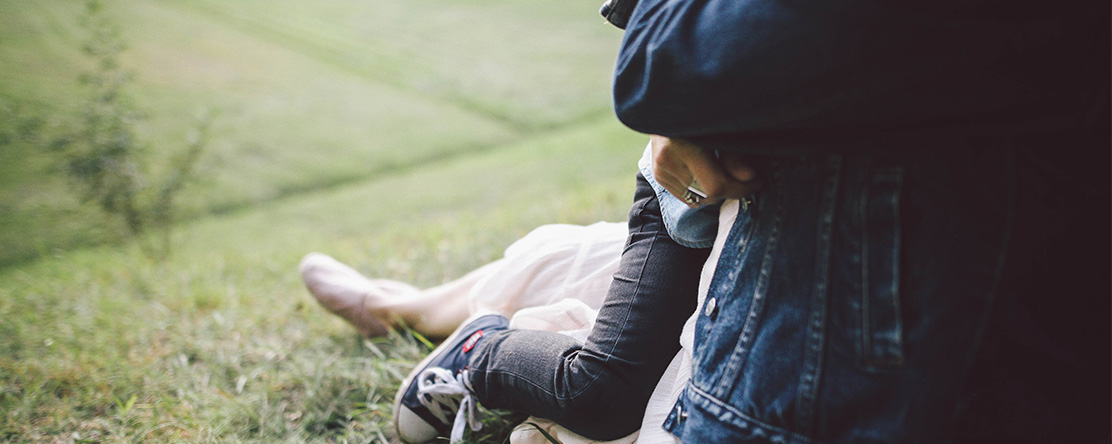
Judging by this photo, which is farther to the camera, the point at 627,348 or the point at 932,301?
the point at 627,348

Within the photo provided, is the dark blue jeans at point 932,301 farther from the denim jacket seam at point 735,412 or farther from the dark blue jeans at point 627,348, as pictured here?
the dark blue jeans at point 627,348

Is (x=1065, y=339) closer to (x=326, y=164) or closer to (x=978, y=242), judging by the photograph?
(x=978, y=242)

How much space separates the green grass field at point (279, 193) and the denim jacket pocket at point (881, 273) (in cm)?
88

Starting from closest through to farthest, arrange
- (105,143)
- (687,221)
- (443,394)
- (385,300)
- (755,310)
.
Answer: (755,310)
(687,221)
(443,394)
(385,300)
(105,143)

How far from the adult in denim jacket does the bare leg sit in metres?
0.94

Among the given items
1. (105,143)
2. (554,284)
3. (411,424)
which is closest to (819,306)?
(554,284)

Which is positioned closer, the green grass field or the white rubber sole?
the white rubber sole

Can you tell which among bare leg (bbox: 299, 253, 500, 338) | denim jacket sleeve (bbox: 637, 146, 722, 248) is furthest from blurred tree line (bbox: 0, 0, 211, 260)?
denim jacket sleeve (bbox: 637, 146, 722, 248)

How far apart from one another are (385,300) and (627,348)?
90cm

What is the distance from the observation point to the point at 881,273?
29.3 inches

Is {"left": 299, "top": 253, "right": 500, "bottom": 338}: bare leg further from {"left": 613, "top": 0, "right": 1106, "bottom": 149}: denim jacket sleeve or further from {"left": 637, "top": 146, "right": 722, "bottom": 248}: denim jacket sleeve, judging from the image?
{"left": 613, "top": 0, "right": 1106, "bottom": 149}: denim jacket sleeve

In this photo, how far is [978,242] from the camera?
2.35ft

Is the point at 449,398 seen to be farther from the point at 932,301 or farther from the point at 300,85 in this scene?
the point at 300,85

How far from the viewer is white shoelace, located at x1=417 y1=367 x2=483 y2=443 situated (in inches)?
52.8
